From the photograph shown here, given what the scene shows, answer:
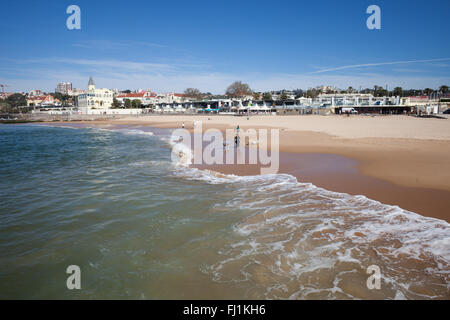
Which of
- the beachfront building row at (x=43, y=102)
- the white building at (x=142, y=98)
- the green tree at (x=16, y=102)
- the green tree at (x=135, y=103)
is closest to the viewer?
the green tree at (x=135, y=103)

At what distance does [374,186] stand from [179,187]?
689 centimetres

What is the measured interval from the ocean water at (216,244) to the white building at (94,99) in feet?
343

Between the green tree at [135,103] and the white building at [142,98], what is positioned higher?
the white building at [142,98]

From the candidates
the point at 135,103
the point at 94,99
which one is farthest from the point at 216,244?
the point at 94,99

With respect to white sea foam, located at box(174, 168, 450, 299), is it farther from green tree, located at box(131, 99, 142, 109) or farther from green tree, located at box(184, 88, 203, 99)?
green tree, located at box(184, 88, 203, 99)

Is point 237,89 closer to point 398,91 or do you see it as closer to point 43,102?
point 398,91

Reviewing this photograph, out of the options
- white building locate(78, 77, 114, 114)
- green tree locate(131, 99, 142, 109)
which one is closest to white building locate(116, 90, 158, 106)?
white building locate(78, 77, 114, 114)

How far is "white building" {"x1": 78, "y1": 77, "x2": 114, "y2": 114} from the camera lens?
10338 centimetres

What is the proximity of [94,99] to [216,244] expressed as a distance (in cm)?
11455

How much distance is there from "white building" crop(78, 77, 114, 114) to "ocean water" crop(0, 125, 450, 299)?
104631 mm

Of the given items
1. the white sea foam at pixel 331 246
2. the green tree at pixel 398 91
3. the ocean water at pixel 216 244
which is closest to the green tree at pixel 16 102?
the ocean water at pixel 216 244

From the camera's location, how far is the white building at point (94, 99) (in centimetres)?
Result: 10338

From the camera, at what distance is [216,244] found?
18.4ft

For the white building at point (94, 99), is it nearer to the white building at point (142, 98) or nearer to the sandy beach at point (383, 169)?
the white building at point (142, 98)
